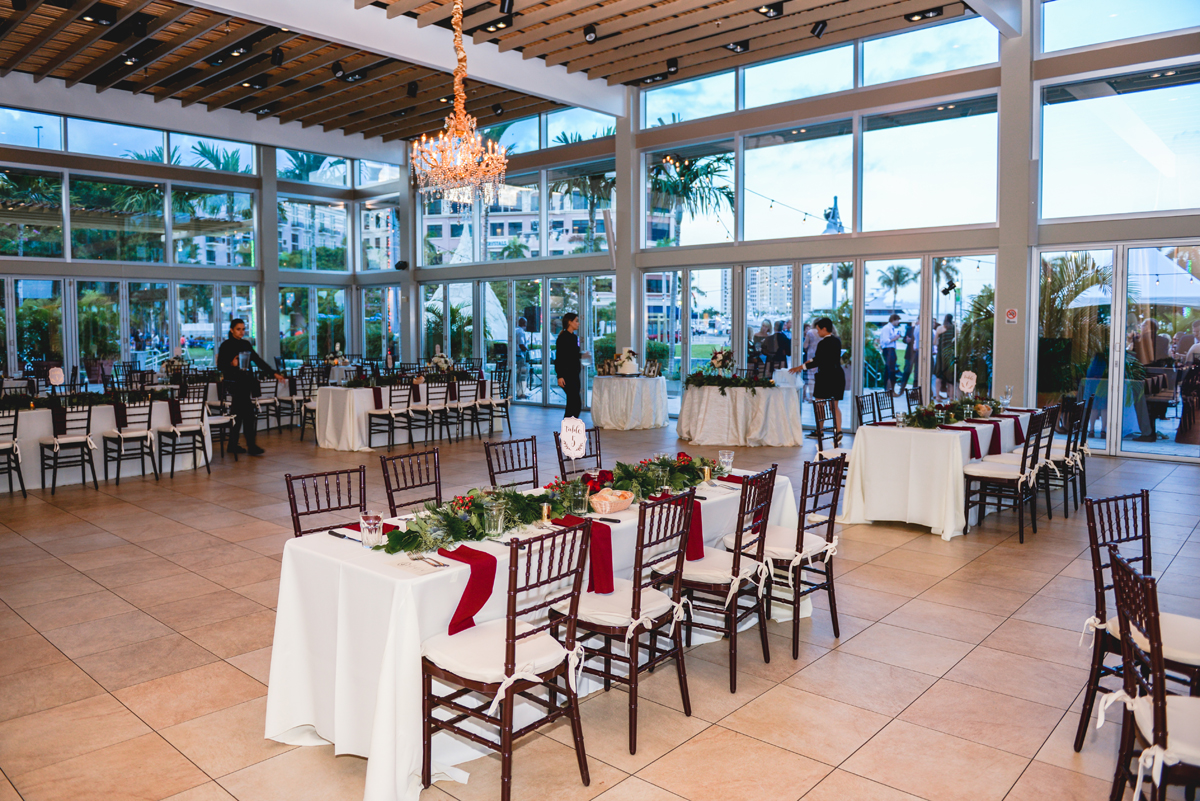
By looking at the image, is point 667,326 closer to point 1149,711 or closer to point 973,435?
point 973,435

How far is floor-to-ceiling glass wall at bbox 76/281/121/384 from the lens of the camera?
15.4m

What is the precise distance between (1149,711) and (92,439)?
9.32 metres

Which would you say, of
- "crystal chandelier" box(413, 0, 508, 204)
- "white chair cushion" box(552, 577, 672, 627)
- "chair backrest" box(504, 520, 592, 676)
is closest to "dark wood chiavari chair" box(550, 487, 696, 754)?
"white chair cushion" box(552, 577, 672, 627)

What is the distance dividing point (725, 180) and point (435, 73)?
462 cm

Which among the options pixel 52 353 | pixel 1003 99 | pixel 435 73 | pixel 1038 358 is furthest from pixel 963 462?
Answer: pixel 52 353

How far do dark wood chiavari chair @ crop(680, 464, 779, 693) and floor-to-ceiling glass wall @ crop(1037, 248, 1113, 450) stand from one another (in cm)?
795

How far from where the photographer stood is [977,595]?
201 inches

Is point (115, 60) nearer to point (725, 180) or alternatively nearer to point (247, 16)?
point (247, 16)

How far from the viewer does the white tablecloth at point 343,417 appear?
10852 mm

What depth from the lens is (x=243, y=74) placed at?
1258cm

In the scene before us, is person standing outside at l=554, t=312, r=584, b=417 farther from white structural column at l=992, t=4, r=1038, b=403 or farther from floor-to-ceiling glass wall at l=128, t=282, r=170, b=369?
floor-to-ceiling glass wall at l=128, t=282, r=170, b=369

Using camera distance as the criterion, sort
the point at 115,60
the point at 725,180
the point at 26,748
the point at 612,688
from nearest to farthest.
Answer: the point at 26,748 < the point at 612,688 < the point at 115,60 < the point at 725,180

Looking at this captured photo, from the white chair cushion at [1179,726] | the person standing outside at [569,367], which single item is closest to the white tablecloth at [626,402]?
the person standing outside at [569,367]

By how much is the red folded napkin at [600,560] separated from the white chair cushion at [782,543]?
784 mm
